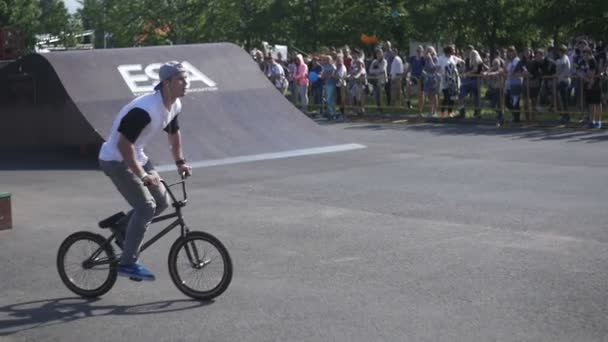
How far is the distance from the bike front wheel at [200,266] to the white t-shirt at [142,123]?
2.43ft

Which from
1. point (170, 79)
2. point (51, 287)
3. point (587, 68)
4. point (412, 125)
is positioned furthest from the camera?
point (412, 125)

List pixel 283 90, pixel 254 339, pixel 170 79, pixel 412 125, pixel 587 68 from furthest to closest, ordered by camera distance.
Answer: pixel 283 90 → pixel 412 125 → pixel 587 68 → pixel 170 79 → pixel 254 339

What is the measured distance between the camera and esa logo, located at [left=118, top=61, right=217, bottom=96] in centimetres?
1833

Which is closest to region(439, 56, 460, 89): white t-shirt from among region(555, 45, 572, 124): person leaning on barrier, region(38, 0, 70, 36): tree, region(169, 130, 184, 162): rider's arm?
region(555, 45, 572, 124): person leaning on barrier

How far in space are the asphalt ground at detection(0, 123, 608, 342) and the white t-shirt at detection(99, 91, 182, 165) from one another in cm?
117

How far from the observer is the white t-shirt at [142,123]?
7547 millimetres

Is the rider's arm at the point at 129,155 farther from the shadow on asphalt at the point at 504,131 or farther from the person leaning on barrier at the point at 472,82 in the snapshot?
the person leaning on barrier at the point at 472,82


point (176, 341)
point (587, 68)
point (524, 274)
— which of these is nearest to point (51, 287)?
point (176, 341)

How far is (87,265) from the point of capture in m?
8.05

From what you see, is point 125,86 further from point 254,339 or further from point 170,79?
point 254,339

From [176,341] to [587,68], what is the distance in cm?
1656

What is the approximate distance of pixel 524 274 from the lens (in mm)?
8477

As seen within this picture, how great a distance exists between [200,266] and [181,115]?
409 inches

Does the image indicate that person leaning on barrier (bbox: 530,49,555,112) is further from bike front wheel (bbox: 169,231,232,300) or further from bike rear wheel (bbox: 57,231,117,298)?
bike rear wheel (bbox: 57,231,117,298)
